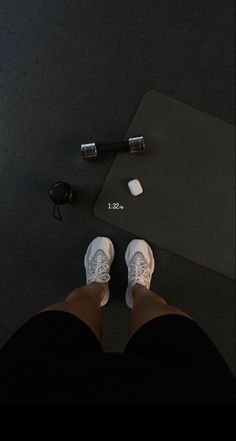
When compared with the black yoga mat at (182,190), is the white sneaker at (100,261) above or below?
below

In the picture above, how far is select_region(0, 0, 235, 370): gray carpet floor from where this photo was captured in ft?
4.49

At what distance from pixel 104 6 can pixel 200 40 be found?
43 cm

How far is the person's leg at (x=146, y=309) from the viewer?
0.90 meters

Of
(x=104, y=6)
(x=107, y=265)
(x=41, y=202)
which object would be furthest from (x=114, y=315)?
(x=104, y=6)

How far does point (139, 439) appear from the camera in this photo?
619 mm

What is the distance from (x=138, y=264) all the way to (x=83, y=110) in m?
0.67

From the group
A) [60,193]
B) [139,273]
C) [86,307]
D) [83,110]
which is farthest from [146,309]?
[83,110]

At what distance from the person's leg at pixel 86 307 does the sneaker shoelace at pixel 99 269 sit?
0.11 meters

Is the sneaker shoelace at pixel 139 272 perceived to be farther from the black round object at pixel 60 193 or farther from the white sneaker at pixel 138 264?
the black round object at pixel 60 193

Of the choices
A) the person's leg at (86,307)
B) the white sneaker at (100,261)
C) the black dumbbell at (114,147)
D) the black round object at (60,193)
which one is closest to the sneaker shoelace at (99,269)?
the white sneaker at (100,261)

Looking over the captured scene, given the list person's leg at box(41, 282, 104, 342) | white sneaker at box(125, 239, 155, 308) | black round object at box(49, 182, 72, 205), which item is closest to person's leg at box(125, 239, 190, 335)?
white sneaker at box(125, 239, 155, 308)

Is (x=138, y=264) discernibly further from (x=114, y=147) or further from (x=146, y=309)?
(x=114, y=147)

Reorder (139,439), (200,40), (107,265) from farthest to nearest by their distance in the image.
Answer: (200,40) < (107,265) < (139,439)

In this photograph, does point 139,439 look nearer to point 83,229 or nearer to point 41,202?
point 83,229
